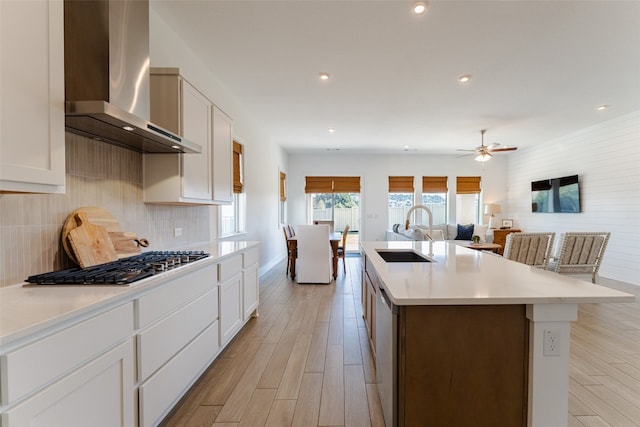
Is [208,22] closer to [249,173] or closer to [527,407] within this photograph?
[249,173]

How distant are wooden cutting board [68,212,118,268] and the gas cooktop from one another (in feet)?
0.15

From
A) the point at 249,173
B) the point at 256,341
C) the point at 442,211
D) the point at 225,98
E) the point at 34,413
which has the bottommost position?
the point at 256,341

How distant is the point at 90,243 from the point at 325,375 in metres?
1.84

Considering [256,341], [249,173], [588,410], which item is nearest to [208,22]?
[249,173]

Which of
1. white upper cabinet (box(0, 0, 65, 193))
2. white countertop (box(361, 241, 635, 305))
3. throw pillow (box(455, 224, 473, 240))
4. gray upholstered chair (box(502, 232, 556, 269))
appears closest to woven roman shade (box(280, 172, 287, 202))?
throw pillow (box(455, 224, 473, 240))

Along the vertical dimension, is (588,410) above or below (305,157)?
below

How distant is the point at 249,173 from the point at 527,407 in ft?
14.5

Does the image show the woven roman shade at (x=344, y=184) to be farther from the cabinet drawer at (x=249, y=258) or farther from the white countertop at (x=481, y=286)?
the white countertop at (x=481, y=286)

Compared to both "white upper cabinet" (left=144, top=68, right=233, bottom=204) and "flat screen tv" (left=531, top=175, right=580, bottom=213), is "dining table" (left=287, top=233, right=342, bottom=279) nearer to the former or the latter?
"white upper cabinet" (left=144, top=68, right=233, bottom=204)

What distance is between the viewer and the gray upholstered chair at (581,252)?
3.90 m

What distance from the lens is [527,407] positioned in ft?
4.24

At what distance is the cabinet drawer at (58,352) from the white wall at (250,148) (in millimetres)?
1781

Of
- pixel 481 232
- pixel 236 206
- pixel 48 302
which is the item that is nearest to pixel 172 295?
pixel 48 302

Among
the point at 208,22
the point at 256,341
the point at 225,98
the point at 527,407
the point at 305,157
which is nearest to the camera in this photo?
the point at 527,407
